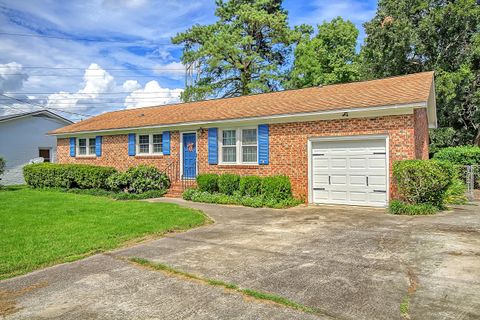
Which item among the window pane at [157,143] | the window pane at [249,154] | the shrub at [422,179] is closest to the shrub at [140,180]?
the window pane at [157,143]

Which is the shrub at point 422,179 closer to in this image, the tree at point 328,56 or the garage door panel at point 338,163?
the garage door panel at point 338,163

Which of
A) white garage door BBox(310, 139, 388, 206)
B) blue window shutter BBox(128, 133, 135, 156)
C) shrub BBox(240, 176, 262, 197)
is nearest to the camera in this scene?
white garage door BBox(310, 139, 388, 206)

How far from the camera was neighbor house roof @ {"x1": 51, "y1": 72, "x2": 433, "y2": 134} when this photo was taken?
11086mm

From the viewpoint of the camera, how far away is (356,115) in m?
11.1

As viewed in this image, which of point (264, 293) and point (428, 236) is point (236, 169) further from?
point (264, 293)

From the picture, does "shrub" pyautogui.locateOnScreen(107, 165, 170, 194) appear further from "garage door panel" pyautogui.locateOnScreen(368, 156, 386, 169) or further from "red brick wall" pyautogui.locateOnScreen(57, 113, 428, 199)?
"garage door panel" pyautogui.locateOnScreen(368, 156, 386, 169)

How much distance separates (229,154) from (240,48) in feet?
61.5

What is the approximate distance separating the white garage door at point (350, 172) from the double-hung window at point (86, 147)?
13329 mm

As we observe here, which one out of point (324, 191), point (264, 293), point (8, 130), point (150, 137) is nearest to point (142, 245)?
point (264, 293)

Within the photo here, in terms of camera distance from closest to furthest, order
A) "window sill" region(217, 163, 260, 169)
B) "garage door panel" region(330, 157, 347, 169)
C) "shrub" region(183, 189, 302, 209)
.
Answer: "garage door panel" region(330, 157, 347, 169), "shrub" region(183, 189, 302, 209), "window sill" region(217, 163, 260, 169)

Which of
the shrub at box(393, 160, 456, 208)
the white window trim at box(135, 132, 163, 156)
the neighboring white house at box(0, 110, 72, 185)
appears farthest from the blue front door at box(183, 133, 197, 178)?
the neighboring white house at box(0, 110, 72, 185)

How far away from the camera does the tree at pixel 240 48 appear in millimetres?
30125

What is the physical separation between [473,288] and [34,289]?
5487 mm

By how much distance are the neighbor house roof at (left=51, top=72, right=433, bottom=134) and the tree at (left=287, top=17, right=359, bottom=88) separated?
42.1 ft
